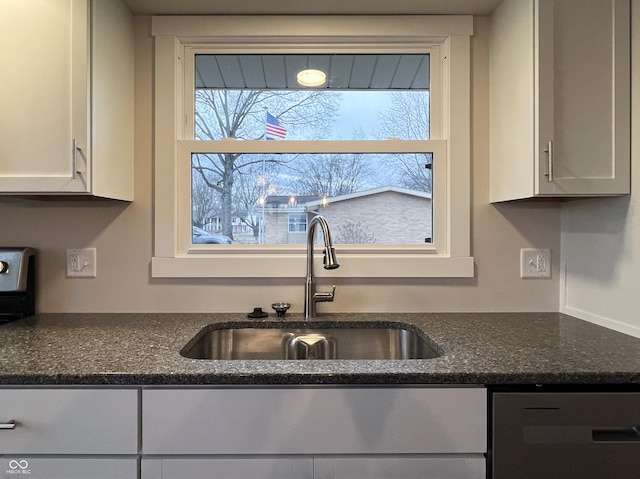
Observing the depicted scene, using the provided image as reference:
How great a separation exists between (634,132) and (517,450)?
1.03m

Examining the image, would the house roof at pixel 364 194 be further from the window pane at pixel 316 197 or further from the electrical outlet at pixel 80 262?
the electrical outlet at pixel 80 262

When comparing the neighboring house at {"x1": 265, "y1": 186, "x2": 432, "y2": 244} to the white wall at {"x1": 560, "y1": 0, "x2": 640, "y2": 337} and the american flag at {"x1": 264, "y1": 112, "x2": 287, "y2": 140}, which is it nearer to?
the american flag at {"x1": 264, "y1": 112, "x2": 287, "y2": 140}

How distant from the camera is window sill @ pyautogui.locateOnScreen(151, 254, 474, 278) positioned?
1.59 meters

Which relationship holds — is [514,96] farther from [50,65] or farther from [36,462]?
[36,462]

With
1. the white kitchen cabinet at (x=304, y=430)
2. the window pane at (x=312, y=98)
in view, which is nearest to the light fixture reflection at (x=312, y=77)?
the window pane at (x=312, y=98)

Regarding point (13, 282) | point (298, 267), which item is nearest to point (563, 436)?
point (298, 267)

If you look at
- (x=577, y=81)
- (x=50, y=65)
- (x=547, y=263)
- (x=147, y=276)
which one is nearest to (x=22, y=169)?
(x=50, y=65)

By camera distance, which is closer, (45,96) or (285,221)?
(45,96)

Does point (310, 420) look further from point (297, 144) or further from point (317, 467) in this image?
point (297, 144)

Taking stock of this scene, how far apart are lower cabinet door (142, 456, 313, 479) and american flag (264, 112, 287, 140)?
1183 millimetres

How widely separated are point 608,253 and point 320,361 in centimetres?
106

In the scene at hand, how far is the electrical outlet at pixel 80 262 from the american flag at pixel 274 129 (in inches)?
33.8

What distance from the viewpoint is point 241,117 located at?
66.1 inches

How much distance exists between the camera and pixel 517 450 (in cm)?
94
